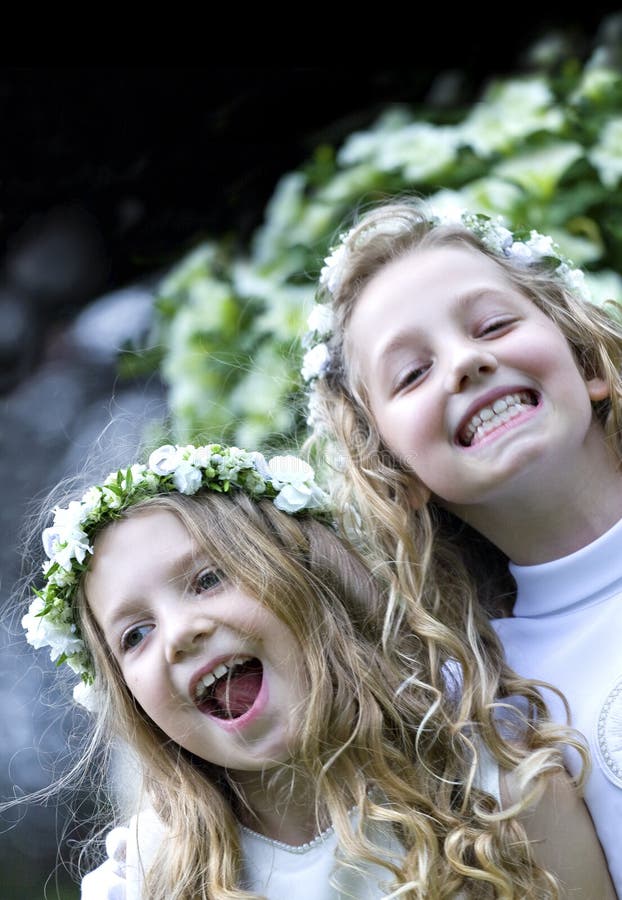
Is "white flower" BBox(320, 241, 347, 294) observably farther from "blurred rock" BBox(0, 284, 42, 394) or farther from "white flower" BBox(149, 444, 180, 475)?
"blurred rock" BBox(0, 284, 42, 394)

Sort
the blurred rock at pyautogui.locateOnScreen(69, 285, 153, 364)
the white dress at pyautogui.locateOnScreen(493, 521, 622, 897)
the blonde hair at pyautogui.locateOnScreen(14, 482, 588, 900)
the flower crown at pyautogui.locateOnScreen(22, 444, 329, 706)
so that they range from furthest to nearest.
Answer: the blurred rock at pyautogui.locateOnScreen(69, 285, 153, 364) < the flower crown at pyautogui.locateOnScreen(22, 444, 329, 706) < the white dress at pyautogui.locateOnScreen(493, 521, 622, 897) < the blonde hair at pyautogui.locateOnScreen(14, 482, 588, 900)

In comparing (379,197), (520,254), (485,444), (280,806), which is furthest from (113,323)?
(280,806)

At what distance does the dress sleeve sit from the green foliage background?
997mm

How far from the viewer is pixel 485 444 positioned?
1951 mm

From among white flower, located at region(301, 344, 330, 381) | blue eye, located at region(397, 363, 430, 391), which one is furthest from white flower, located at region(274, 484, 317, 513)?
white flower, located at region(301, 344, 330, 381)

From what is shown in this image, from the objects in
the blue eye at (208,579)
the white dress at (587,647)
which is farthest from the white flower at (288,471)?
the white dress at (587,647)

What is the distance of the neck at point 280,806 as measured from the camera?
6.24 ft

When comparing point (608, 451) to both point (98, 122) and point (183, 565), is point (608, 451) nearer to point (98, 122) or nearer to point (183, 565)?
point (183, 565)

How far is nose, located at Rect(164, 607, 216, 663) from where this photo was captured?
1796 millimetres

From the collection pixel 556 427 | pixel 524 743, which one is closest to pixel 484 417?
pixel 556 427

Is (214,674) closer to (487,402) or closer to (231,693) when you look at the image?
(231,693)

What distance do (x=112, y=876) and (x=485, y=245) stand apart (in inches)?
53.9

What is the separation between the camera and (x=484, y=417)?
6.49 feet

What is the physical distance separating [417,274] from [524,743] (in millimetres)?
855
